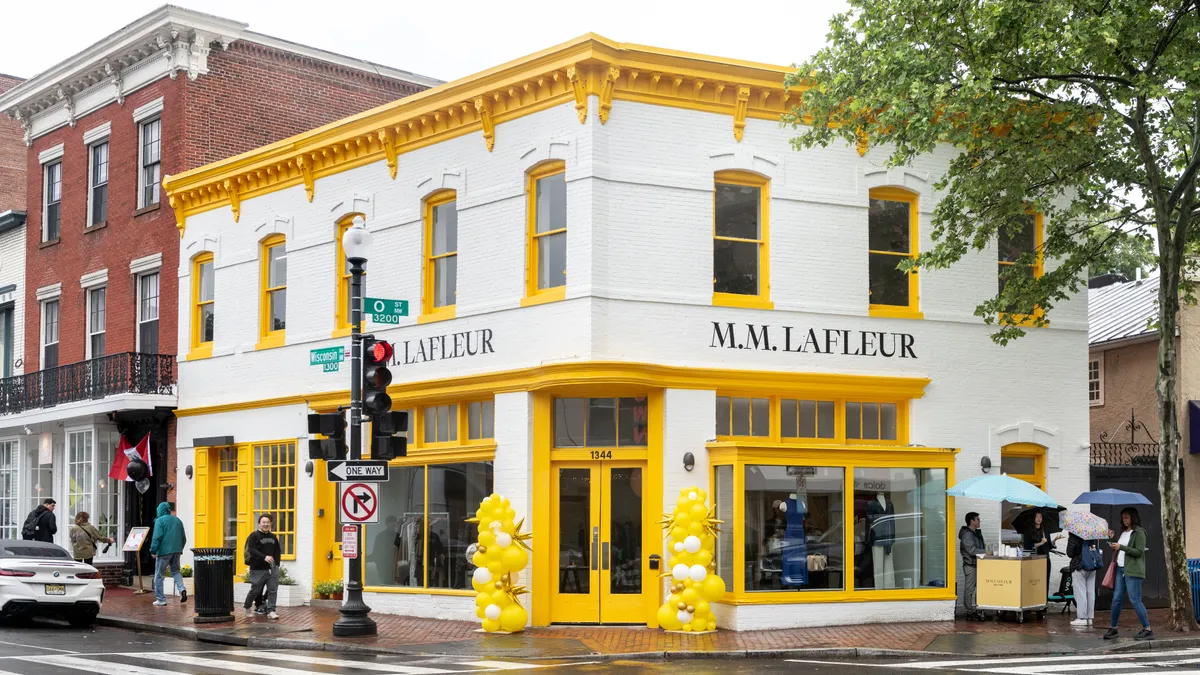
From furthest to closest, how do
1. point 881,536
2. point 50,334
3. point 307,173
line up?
point 50,334, point 307,173, point 881,536

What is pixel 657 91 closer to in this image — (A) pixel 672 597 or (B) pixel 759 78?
(B) pixel 759 78

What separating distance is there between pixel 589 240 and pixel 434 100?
12.9ft

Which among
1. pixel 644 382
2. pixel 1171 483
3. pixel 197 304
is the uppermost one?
pixel 197 304

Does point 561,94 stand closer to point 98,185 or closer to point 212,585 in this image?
point 212,585

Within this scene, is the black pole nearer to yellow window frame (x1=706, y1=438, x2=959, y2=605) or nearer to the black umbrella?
yellow window frame (x1=706, y1=438, x2=959, y2=605)

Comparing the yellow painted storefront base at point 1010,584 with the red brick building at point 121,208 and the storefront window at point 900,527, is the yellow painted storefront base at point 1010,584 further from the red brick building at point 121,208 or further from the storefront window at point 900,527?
the red brick building at point 121,208

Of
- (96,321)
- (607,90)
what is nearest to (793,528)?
(607,90)

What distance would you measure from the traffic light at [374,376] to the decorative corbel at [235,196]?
8.26 metres

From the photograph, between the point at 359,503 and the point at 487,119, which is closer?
the point at 359,503

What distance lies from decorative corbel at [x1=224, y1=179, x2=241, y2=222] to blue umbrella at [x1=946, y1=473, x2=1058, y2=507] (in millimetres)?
13641

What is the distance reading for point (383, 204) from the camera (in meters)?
22.5

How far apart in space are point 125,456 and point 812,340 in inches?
576

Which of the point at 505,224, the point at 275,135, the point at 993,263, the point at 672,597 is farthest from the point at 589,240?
the point at 275,135

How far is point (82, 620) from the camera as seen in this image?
68.9 feet
